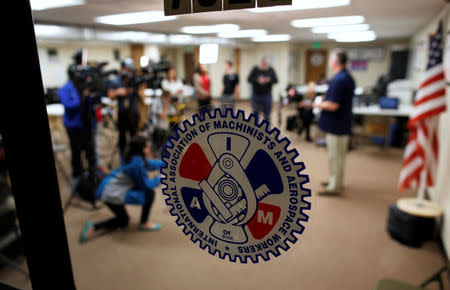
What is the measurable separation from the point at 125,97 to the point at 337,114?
3.04m

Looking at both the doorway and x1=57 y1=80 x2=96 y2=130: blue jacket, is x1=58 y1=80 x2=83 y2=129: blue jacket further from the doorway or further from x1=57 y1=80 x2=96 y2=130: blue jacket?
the doorway

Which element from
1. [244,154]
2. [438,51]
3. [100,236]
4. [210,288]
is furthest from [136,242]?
[438,51]

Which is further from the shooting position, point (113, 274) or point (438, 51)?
point (438, 51)

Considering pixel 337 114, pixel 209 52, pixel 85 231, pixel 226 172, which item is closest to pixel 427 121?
pixel 337 114

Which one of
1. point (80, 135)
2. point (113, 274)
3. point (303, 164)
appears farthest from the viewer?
point (80, 135)

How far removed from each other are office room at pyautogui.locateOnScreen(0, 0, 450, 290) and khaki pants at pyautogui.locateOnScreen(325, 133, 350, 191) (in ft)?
0.05

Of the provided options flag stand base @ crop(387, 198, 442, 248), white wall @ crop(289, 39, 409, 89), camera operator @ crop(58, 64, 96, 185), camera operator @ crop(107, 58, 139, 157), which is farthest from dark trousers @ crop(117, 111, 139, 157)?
white wall @ crop(289, 39, 409, 89)

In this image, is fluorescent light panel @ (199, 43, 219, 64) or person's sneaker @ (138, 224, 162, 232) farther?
person's sneaker @ (138, 224, 162, 232)

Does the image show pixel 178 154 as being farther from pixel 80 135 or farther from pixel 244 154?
pixel 80 135

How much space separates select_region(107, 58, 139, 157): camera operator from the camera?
4.48m

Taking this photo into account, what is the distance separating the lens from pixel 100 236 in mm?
2971

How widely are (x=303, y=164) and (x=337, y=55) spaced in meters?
2.91

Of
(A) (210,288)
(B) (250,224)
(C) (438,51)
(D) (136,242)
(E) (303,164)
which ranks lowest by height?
(D) (136,242)

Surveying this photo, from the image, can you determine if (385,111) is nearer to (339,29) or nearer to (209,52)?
(339,29)
